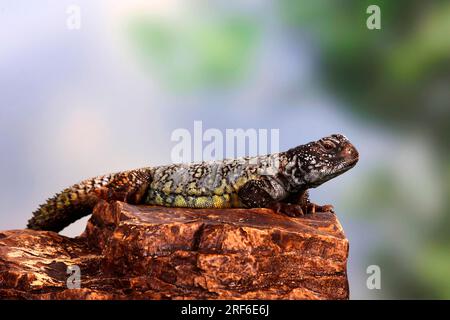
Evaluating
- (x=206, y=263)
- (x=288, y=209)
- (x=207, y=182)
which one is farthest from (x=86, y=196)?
(x=206, y=263)

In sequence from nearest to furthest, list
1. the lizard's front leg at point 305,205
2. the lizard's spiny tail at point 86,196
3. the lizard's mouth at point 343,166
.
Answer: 1. the lizard's mouth at point 343,166
2. the lizard's front leg at point 305,205
3. the lizard's spiny tail at point 86,196

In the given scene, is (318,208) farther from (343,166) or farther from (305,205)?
(343,166)

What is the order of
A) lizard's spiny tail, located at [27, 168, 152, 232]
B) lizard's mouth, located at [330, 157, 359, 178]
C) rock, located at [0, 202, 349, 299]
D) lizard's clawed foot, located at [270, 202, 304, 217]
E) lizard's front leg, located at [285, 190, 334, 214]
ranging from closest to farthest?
rock, located at [0, 202, 349, 299], lizard's clawed foot, located at [270, 202, 304, 217], lizard's mouth, located at [330, 157, 359, 178], lizard's front leg, located at [285, 190, 334, 214], lizard's spiny tail, located at [27, 168, 152, 232]

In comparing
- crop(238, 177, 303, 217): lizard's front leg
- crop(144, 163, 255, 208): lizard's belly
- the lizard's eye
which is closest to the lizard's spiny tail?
crop(144, 163, 255, 208): lizard's belly

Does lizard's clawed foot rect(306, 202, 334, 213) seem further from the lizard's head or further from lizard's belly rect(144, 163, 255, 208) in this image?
lizard's belly rect(144, 163, 255, 208)

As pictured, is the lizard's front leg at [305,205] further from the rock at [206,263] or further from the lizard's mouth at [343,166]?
the rock at [206,263]

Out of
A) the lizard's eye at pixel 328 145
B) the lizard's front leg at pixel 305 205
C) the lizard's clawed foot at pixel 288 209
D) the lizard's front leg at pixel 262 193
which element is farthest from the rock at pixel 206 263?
the lizard's eye at pixel 328 145

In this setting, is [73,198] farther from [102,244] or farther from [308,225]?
[308,225]
